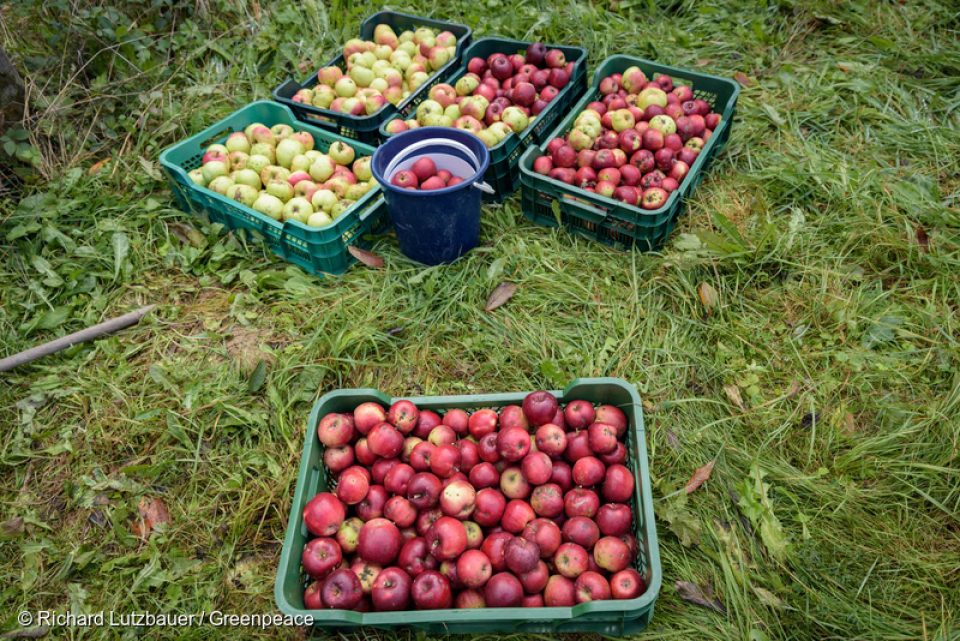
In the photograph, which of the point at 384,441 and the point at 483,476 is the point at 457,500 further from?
the point at 384,441

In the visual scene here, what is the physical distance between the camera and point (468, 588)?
234 centimetres

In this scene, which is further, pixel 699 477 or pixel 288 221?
pixel 288 221

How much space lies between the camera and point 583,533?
7.92 ft

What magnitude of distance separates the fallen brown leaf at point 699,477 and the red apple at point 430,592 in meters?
1.24

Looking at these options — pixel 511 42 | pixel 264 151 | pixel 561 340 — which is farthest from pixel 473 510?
pixel 511 42

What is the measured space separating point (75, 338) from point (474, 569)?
2.74m

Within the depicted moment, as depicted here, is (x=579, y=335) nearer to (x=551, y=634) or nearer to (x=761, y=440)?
(x=761, y=440)

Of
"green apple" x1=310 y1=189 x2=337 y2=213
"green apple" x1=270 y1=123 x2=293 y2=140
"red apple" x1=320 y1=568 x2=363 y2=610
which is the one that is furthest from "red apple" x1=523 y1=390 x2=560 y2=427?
"green apple" x1=270 y1=123 x2=293 y2=140

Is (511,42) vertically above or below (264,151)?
above

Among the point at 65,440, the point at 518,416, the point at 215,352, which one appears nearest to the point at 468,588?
the point at 518,416

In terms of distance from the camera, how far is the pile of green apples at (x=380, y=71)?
448cm

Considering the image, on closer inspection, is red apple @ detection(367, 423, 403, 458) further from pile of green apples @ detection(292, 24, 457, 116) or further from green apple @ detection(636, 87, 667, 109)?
green apple @ detection(636, 87, 667, 109)

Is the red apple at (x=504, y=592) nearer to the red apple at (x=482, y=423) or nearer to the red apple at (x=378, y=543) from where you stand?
the red apple at (x=378, y=543)

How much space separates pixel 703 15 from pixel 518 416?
4.51 metres
